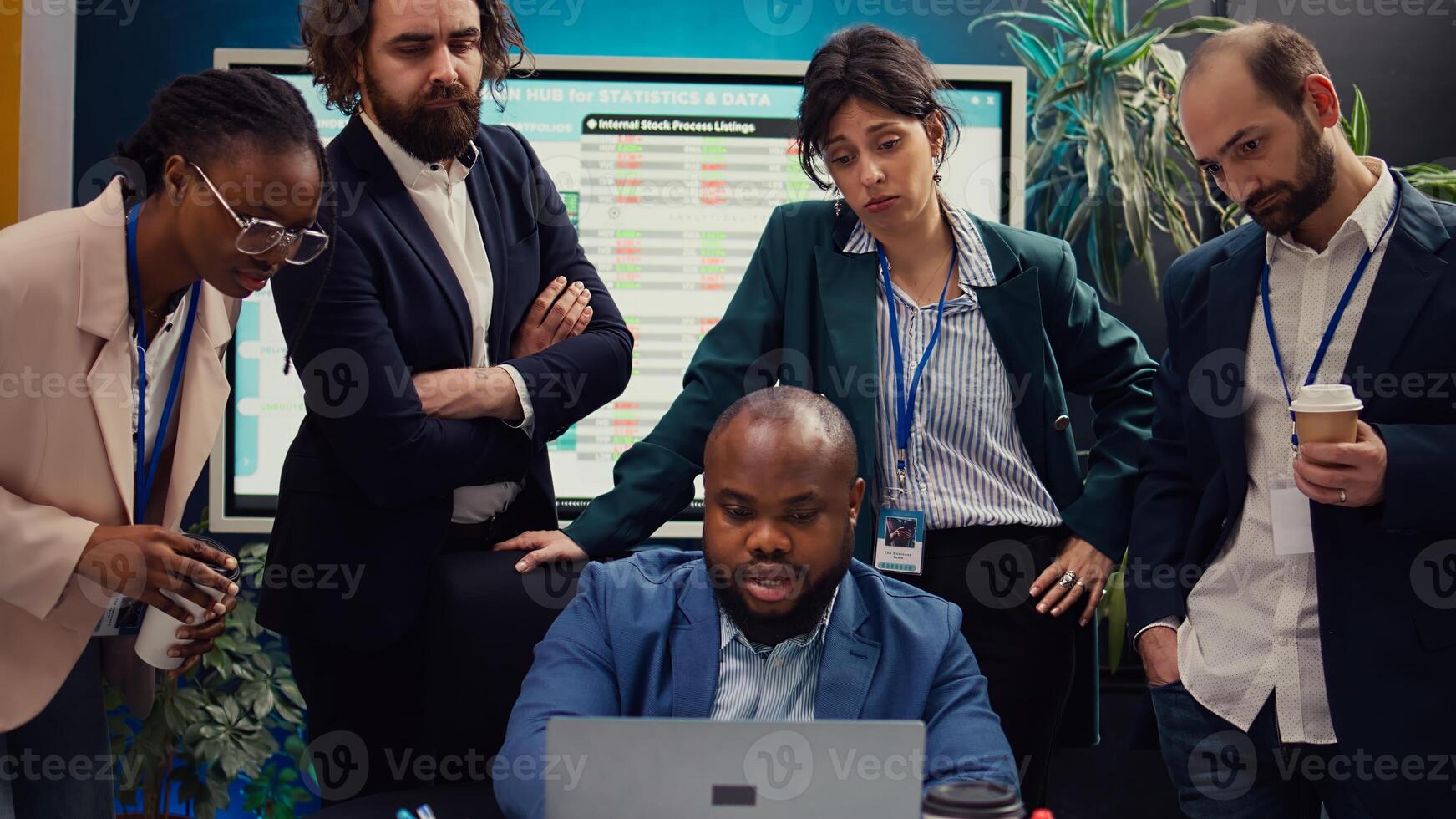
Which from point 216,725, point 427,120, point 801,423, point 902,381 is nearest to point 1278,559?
point 902,381

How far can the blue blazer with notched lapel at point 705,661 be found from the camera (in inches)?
72.6

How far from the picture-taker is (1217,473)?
218 centimetres

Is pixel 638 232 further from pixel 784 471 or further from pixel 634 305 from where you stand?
pixel 784 471

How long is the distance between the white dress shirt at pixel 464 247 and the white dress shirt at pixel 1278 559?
1.23m

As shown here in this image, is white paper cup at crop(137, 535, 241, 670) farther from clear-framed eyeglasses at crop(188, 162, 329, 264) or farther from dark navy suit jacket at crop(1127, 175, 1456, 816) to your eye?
dark navy suit jacket at crop(1127, 175, 1456, 816)

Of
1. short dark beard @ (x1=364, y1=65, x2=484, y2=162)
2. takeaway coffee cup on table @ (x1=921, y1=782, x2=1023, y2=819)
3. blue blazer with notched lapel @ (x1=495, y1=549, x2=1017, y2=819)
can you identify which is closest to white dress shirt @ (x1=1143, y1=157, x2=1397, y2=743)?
blue blazer with notched lapel @ (x1=495, y1=549, x2=1017, y2=819)

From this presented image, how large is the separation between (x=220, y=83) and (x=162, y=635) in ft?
2.78

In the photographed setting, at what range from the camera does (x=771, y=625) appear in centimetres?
195

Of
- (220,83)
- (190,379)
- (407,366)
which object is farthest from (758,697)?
(220,83)

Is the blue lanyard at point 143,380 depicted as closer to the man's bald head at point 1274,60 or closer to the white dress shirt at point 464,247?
the white dress shirt at point 464,247

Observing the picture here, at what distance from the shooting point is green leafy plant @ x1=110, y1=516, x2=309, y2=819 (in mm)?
3506

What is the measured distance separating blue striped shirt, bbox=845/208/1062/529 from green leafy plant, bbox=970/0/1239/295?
1372 millimetres

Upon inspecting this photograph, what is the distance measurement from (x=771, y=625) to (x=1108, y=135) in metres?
2.18

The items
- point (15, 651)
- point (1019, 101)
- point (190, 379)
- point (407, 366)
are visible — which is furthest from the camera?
point (1019, 101)
